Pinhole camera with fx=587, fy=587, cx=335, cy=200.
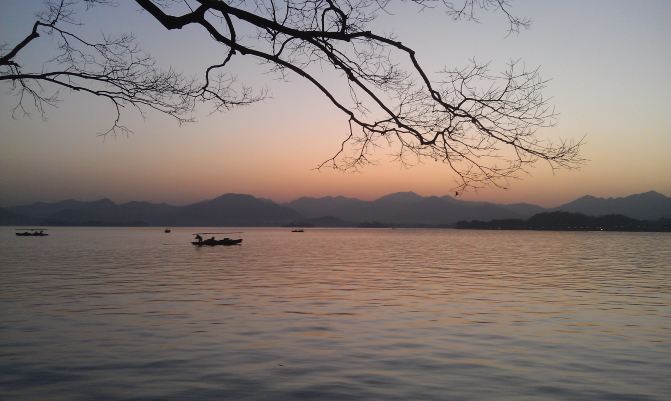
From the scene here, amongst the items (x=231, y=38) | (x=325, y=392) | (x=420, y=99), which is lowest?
(x=325, y=392)

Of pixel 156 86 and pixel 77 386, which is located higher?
pixel 156 86

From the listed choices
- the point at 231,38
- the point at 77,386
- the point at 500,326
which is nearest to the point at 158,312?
the point at 77,386

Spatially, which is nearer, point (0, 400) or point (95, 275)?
point (0, 400)

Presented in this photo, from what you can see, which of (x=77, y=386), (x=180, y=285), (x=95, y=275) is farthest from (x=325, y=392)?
(x=95, y=275)

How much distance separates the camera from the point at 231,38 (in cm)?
667

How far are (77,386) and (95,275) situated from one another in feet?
83.3

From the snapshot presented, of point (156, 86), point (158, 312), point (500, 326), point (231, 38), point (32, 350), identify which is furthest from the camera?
point (158, 312)

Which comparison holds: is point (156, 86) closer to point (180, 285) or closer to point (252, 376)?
point (252, 376)

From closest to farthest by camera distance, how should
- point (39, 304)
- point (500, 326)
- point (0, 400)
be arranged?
1. point (0, 400)
2. point (500, 326)
3. point (39, 304)

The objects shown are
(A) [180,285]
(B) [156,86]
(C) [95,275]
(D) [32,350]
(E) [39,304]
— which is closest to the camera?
(B) [156,86]

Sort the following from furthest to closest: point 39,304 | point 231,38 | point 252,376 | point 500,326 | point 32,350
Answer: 1. point 39,304
2. point 500,326
3. point 32,350
4. point 252,376
5. point 231,38

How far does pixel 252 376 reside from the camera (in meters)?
10.4

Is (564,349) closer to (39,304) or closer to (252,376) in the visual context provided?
(252,376)

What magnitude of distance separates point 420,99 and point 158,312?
47.6 ft
